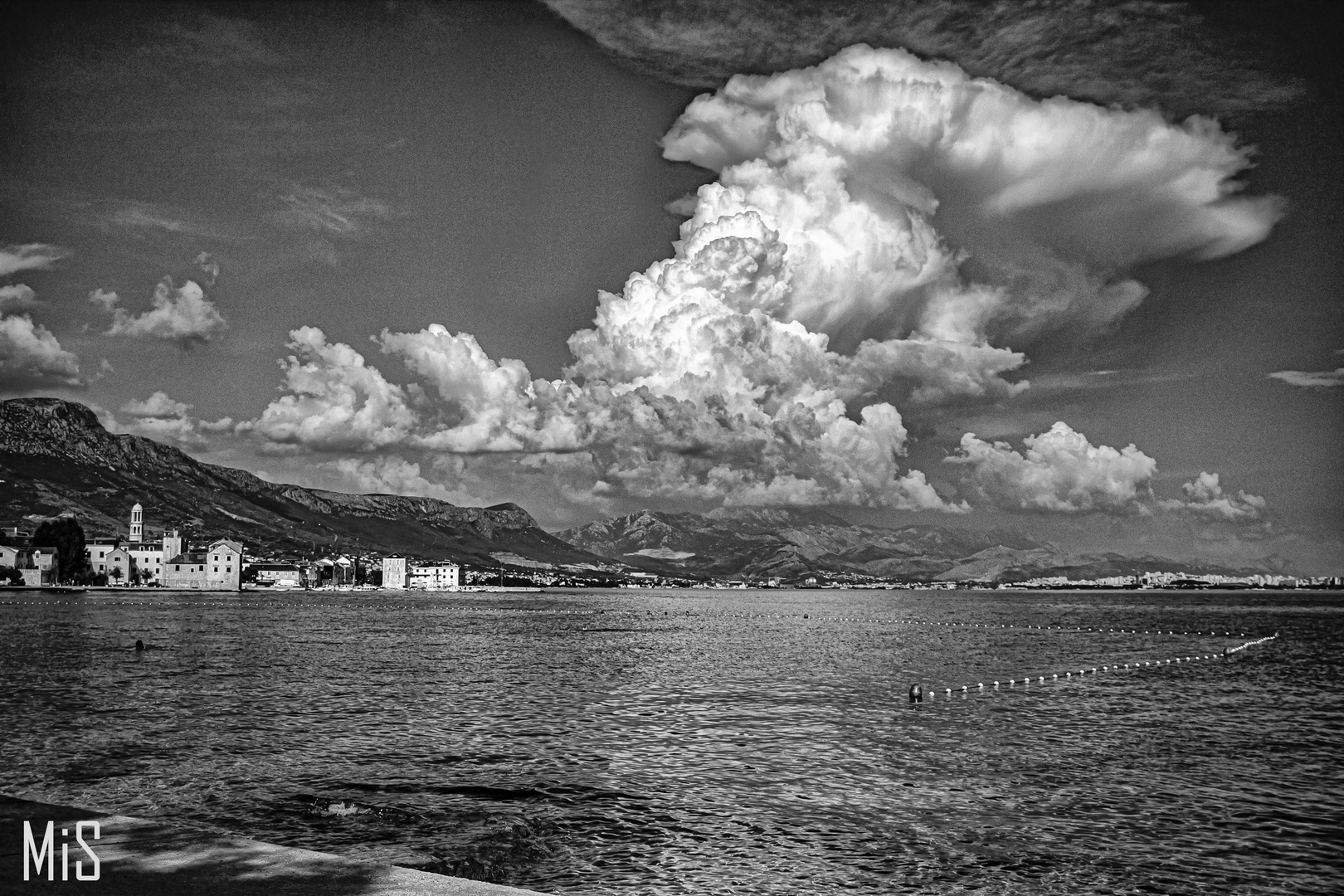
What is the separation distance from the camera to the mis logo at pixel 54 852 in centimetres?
1544

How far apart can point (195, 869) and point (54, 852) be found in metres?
2.85

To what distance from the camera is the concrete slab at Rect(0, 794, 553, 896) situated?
14.8m

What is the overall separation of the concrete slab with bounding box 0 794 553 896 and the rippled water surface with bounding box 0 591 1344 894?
8.34 metres

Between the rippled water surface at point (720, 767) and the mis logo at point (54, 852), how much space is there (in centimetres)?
881

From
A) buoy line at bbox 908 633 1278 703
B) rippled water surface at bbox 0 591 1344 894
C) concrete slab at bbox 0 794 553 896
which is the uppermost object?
concrete slab at bbox 0 794 553 896

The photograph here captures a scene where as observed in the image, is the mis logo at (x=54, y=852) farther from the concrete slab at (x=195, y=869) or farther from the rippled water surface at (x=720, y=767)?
the rippled water surface at (x=720, y=767)

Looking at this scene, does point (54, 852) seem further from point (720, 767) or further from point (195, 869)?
point (720, 767)

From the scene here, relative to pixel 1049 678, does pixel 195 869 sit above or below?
above

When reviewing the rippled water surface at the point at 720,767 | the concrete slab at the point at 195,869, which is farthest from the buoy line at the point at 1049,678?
the concrete slab at the point at 195,869

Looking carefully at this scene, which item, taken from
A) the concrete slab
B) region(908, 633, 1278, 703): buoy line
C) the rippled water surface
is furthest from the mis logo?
region(908, 633, 1278, 703): buoy line

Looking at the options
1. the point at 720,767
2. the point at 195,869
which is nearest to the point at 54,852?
the point at 195,869

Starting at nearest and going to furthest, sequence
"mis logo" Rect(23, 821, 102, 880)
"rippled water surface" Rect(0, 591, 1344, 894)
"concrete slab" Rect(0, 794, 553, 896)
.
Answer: "concrete slab" Rect(0, 794, 553, 896)
"mis logo" Rect(23, 821, 102, 880)
"rippled water surface" Rect(0, 591, 1344, 894)

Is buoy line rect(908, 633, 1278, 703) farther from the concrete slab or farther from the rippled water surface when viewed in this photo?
the concrete slab

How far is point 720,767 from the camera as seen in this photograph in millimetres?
37969
